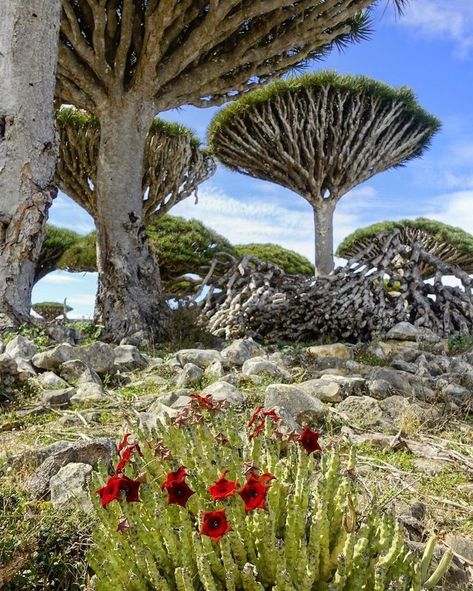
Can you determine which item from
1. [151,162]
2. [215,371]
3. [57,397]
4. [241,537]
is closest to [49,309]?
[151,162]

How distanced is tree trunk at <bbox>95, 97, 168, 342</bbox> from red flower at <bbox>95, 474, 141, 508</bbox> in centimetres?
588

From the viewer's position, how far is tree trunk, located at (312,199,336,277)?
533 inches

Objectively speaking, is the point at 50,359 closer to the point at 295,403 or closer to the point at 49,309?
the point at 295,403

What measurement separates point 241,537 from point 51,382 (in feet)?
10.1

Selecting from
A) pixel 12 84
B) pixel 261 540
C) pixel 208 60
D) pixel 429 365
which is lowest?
pixel 429 365

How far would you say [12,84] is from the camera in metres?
5.42

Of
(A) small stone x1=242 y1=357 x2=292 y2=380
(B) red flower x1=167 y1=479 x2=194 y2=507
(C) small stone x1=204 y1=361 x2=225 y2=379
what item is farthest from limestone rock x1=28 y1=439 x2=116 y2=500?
(A) small stone x1=242 y1=357 x2=292 y2=380

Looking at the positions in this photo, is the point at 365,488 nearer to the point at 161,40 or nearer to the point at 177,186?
the point at 161,40

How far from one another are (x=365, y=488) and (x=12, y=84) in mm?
5051

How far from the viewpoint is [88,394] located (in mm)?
3920

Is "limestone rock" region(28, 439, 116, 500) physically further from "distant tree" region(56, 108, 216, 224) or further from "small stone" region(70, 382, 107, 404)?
"distant tree" region(56, 108, 216, 224)

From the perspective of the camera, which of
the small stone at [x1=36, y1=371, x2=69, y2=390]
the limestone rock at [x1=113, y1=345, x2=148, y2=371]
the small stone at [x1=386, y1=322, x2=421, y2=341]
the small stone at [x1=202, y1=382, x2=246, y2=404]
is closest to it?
the small stone at [x1=202, y1=382, x2=246, y2=404]

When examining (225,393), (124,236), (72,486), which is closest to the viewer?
(72,486)

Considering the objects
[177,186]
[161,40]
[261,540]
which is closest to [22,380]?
[261,540]
